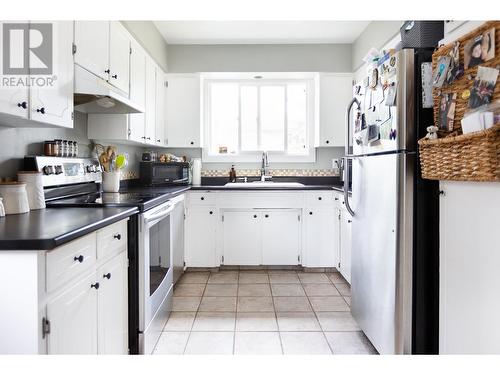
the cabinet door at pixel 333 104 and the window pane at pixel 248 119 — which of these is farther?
the window pane at pixel 248 119

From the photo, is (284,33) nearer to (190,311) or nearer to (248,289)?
(248,289)

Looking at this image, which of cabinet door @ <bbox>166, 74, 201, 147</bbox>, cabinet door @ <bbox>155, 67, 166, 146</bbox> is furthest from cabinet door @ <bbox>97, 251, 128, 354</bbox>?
cabinet door @ <bbox>166, 74, 201, 147</bbox>

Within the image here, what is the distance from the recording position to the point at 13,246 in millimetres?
1003

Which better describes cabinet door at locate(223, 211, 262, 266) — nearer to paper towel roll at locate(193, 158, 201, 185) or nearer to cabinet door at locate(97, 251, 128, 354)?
paper towel roll at locate(193, 158, 201, 185)

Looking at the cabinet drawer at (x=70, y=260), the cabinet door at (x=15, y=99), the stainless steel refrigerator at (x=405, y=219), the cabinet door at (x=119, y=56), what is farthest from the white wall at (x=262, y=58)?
the cabinet drawer at (x=70, y=260)

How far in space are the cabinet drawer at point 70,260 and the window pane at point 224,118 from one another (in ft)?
10.0

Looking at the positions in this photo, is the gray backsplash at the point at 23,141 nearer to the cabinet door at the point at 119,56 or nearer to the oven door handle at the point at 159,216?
the cabinet door at the point at 119,56

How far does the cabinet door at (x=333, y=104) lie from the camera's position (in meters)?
3.98

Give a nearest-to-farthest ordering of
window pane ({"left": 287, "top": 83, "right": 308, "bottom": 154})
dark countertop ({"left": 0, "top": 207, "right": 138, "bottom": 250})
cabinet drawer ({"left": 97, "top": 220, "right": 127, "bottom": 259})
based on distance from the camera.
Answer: dark countertop ({"left": 0, "top": 207, "right": 138, "bottom": 250})
cabinet drawer ({"left": 97, "top": 220, "right": 127, "bottom": 259})
window pane ({"left": 287, "top": 83, "right": 308, "bottom": 154})

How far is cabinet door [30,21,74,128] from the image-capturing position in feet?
5.10

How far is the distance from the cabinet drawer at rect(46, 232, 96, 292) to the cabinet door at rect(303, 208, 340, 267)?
257 centimetres

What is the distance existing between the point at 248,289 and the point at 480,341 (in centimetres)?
206

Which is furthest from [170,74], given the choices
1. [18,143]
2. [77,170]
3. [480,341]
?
[480,341]

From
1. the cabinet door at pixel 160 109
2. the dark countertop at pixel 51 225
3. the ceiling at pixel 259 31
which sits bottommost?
the dark countertop at pixel 51 225
